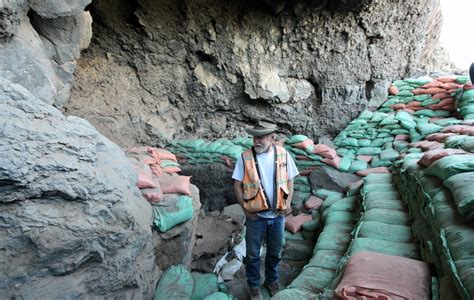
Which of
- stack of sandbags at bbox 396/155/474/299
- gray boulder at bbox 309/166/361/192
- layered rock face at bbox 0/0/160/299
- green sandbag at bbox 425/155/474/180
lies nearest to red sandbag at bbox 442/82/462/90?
gray boulder at bbox 309/166/361/192

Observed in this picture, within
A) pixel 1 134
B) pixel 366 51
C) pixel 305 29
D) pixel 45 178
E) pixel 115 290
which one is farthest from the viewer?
pixel 366 51

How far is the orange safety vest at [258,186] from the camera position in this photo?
261 centimetres

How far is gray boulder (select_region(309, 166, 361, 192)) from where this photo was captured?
15.4 ft

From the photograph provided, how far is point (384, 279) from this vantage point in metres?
1.69

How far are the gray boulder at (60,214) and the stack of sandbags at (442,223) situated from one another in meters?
1.91

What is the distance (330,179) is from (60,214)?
347cm

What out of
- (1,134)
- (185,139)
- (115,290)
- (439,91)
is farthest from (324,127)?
(1,134)

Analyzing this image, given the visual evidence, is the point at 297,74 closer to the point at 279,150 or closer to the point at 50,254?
the point at 279,150

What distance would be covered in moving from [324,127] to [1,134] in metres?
5.26

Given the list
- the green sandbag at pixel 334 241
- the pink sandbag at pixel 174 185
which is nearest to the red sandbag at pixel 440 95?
the green sandbag at pixel 334 241

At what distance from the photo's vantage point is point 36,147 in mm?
2162

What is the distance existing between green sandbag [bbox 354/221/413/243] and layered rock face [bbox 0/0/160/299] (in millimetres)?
1630

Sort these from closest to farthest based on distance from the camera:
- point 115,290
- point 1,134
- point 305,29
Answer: point 1,134
point 115,290
point 305,29

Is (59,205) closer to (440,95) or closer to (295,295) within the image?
(295,295)
